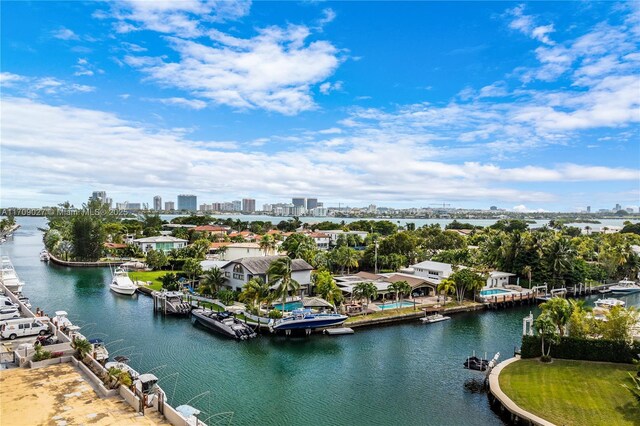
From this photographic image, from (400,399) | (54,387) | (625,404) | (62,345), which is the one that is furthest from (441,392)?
(62,345)

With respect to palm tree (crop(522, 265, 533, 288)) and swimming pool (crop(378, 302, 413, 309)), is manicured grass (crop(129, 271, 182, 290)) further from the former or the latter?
palm tree (crop(522, 265, 533, 288))

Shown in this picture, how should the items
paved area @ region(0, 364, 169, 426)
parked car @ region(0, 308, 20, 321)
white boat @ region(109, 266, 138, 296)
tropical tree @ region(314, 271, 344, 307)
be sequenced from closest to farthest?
paved area @ region(0, 364, 169, 426) → parked car @ region(0, 308, 20, 321) → tropical tree @ region(314, 271, 344, 307) → white boat @ region(109, 266, 138, 296)

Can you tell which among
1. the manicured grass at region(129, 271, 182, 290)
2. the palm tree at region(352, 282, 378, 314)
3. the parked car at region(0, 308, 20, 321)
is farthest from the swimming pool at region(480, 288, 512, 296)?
the parked car at region(0, 308, 20, 321)

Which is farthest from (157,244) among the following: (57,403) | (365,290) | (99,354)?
(57,403)

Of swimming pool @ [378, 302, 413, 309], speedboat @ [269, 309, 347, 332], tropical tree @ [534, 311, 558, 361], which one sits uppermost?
tropical tree @ [534, 311, 558, 361]

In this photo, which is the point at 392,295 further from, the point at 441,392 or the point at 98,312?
the point at 98,312

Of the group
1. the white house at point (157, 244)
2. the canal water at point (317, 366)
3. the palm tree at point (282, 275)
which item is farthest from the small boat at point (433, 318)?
the white house at point (157, 244)

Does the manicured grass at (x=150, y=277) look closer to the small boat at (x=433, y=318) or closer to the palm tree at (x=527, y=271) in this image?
the small boat at (x=433, y=318)

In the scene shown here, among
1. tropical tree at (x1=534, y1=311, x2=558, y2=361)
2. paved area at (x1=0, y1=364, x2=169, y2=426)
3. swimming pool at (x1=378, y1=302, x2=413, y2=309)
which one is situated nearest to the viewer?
paved area at (x1=0, y1=364, x2=169, y2=426)
